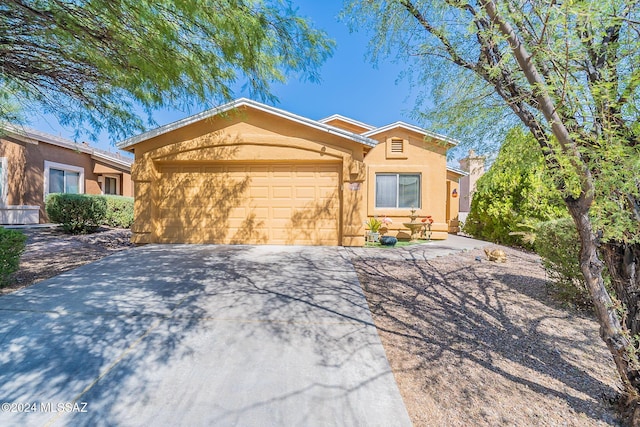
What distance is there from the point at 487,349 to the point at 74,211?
14008 millimetres

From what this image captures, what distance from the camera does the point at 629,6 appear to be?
1.89m

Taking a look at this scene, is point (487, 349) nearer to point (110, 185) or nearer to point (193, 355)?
point (193, 355)

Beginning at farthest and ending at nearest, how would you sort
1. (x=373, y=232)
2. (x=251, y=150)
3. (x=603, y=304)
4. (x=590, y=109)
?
(x=373, y=232), (x=251, y=150), (x=603, y=304), (x=590, y=109)

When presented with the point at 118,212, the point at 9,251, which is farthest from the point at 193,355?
the point at 118,212

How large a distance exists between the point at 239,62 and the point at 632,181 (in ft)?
16.9

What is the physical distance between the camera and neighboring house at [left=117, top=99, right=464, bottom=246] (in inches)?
317

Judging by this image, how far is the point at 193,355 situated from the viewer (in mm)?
2779

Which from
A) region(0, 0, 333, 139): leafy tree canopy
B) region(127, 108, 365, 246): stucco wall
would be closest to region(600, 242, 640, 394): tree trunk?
region(0, 0, 333, 139): leafy tree canopy

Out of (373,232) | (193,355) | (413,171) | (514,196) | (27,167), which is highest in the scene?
(27,167)

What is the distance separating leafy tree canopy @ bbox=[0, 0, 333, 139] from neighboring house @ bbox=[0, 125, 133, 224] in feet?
23.8

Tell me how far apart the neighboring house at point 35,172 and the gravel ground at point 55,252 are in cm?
223

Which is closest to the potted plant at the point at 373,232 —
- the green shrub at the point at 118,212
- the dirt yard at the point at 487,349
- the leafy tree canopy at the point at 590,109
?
the dirt yard at the point at 487,349

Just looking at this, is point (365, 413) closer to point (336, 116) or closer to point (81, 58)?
point (81, 58)

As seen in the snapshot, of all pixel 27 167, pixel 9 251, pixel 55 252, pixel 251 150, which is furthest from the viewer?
pixel 27 167
